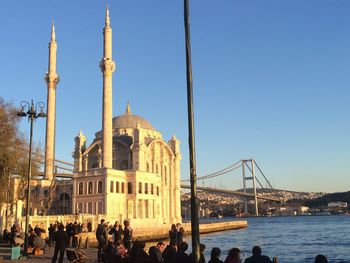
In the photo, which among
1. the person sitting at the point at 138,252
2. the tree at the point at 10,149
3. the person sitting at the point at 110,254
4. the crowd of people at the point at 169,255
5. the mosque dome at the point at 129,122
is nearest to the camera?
the crowd of people at the point at 169,255

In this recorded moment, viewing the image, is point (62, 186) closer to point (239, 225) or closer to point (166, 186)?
point (166, 186)

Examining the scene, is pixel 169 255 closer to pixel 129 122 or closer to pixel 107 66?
pixel 107 66

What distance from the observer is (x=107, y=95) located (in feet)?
155

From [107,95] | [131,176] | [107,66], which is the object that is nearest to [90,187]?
[131,176]

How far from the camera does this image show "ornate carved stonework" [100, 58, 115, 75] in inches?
1875

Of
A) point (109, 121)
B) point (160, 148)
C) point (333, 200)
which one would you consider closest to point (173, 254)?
point (109, 121)

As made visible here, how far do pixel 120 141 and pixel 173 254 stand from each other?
155 feet

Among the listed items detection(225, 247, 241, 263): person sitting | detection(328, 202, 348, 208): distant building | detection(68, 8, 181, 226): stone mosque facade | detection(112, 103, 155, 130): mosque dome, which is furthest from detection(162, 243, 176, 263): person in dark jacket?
detection(328, 202, 348, 208): distant building

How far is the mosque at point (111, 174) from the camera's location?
47.1 meters

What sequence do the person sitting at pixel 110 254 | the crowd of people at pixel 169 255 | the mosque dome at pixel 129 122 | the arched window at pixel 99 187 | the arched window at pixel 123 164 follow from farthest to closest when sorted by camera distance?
the mosque dome at pixel 129 122, the arched window at pixel 123 164, the arched window at pixel 99 187, the person sitting at pixel 110 254, the crowd of people at pixel 169 255

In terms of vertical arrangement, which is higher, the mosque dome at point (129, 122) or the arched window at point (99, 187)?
the mosque dome at point (129, 122)

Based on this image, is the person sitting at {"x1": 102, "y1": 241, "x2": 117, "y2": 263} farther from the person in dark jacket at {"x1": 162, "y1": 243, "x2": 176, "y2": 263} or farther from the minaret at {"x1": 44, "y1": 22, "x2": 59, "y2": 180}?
the minaret at {"x1": 44, "y1": 22, "x2": 59, "y2": 180}

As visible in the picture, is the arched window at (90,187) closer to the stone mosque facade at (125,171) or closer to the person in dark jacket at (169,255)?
the stone mosque facade at (125,171)

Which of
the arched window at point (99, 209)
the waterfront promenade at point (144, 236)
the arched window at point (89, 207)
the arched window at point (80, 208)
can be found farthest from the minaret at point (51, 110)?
the waterfront promenade at point (144, 236)
